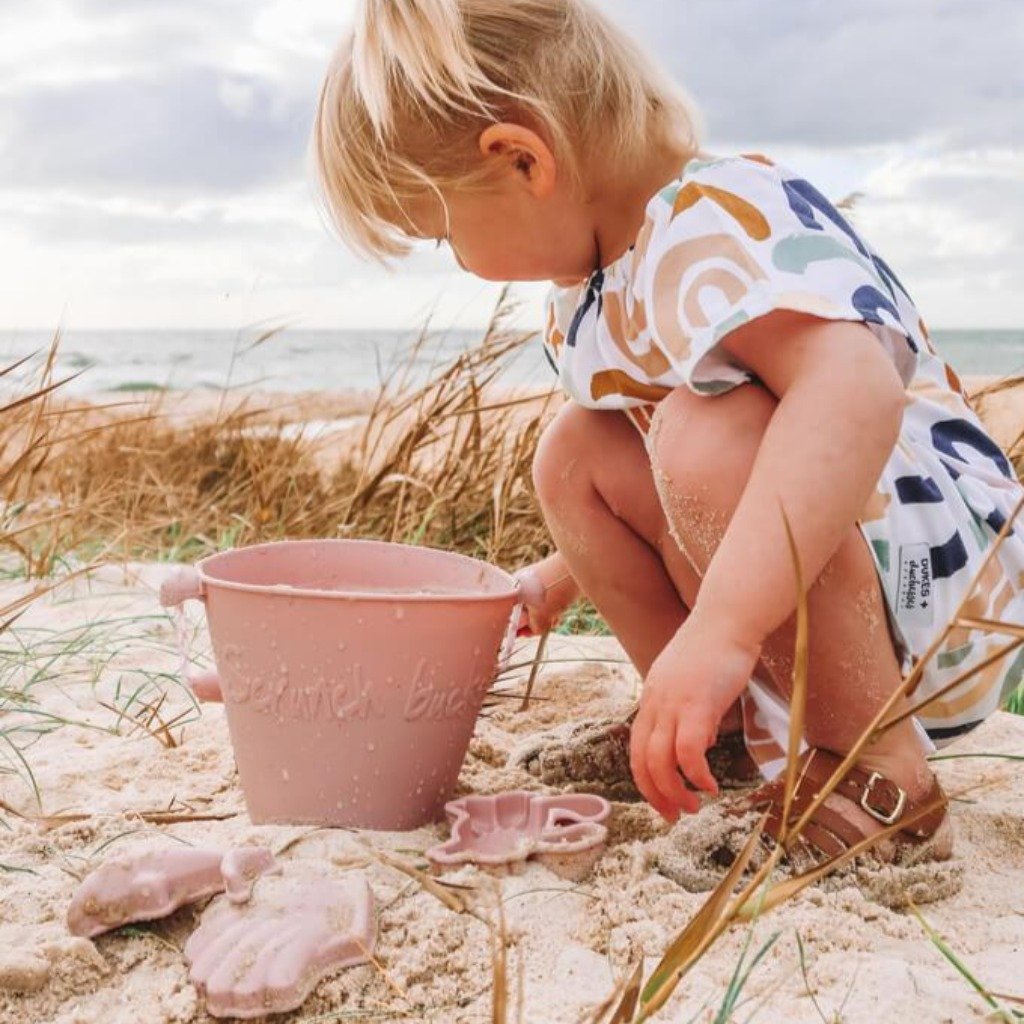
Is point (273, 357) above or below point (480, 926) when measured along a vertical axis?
below

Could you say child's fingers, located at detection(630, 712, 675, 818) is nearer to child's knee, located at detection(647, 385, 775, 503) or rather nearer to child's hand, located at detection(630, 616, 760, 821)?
child's hand, located at detection(630, 616, 760, 821)

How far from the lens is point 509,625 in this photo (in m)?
1.57

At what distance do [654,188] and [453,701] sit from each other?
72cm

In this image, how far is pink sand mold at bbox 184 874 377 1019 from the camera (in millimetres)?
1055

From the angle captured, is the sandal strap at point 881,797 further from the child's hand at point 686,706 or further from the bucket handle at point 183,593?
the bucket handle at point 183,593

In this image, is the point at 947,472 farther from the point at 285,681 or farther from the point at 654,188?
the point at 285,681

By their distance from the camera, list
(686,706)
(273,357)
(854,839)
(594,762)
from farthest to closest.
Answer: (273,357) → (594,762) → (854,839) → (686,706)

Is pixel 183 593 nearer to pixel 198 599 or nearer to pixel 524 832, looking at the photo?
pixel 198 599

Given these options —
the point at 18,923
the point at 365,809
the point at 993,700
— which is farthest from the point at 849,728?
the point at 18,923

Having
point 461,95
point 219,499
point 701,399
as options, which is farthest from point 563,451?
point 219,499

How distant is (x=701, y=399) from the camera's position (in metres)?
1.41

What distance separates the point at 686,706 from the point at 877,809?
12.8 inches

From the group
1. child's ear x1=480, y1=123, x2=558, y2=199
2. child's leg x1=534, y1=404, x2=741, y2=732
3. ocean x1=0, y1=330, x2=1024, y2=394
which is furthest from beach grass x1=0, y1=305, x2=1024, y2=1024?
ocean x1=0, y1=330, x2=1024, y2=394

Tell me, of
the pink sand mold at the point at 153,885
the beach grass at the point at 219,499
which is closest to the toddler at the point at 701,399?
the beach grass at the point at 219,499
